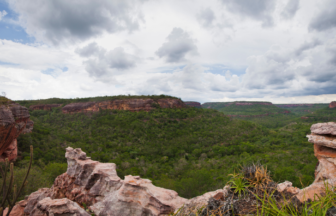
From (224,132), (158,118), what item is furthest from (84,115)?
(224,132)

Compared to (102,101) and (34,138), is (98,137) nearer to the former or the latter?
(34,138)

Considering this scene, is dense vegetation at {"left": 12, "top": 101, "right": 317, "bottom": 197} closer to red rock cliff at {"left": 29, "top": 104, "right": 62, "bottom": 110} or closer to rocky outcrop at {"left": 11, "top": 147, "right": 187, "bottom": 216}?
red rock cliff at {"left": 29, "top": 104, "right": 62, "bottom": 110}

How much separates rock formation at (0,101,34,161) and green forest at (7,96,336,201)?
2.02m

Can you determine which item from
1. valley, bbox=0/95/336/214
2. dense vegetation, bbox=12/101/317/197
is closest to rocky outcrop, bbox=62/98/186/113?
valley, bbox=0/95/336/214

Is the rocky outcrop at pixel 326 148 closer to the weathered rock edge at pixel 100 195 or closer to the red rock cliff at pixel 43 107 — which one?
the weathered rock edge at pixel 100 195

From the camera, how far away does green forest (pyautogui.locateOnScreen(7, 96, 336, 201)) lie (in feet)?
55.4

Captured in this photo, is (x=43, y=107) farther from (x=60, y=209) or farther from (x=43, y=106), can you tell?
(x=60, y=209)

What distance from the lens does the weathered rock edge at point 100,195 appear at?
6.25 metres

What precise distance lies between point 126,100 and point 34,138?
29.8m

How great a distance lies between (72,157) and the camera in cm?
1041

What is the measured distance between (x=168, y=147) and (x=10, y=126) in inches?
990

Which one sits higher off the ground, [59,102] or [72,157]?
[59,102]

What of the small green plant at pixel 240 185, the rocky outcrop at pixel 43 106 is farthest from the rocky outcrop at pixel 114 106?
the small green plant at pixel 240 185

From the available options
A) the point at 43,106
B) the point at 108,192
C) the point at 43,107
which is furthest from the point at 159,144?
the point at 43,106
